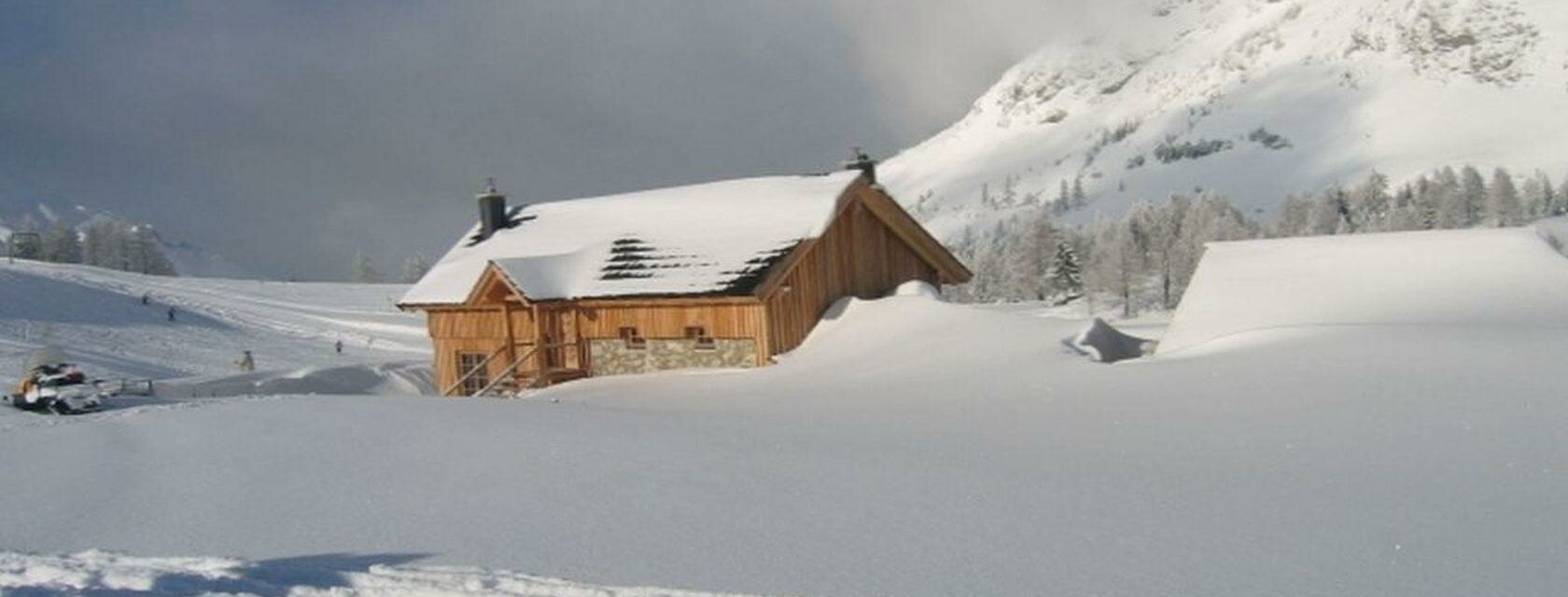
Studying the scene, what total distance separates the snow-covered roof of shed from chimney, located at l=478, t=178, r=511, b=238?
362 mm

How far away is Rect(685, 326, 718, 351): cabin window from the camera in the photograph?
71.6ft

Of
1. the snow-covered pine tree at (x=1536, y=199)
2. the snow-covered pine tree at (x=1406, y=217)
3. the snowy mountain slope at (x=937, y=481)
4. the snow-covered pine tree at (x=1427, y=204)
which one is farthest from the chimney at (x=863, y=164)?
the snow-covered pine tree at (x=1536, y=199)

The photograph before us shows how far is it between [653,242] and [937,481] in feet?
54.2

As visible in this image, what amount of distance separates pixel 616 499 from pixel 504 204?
21919 millimetres

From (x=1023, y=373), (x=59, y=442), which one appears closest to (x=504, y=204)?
(x=59, y=442)

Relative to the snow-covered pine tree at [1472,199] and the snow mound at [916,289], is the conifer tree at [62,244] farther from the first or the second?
the snow-covered pine tree at [1472,199]

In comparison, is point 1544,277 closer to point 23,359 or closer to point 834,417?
point 834,417

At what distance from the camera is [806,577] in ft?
19.6

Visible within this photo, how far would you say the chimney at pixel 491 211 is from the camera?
2776 centimetres

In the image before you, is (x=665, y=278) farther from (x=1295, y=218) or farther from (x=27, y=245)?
(x=1295, y=218)

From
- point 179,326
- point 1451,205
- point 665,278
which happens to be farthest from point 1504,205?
point 179,326

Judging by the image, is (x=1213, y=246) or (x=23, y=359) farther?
(x=23, y=359)

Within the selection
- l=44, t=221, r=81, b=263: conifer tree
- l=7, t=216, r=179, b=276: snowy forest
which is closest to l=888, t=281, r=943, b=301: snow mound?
l=7, t=216, r=179, b=276: snowy forest

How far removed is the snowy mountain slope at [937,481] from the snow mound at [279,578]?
11 centimetres
